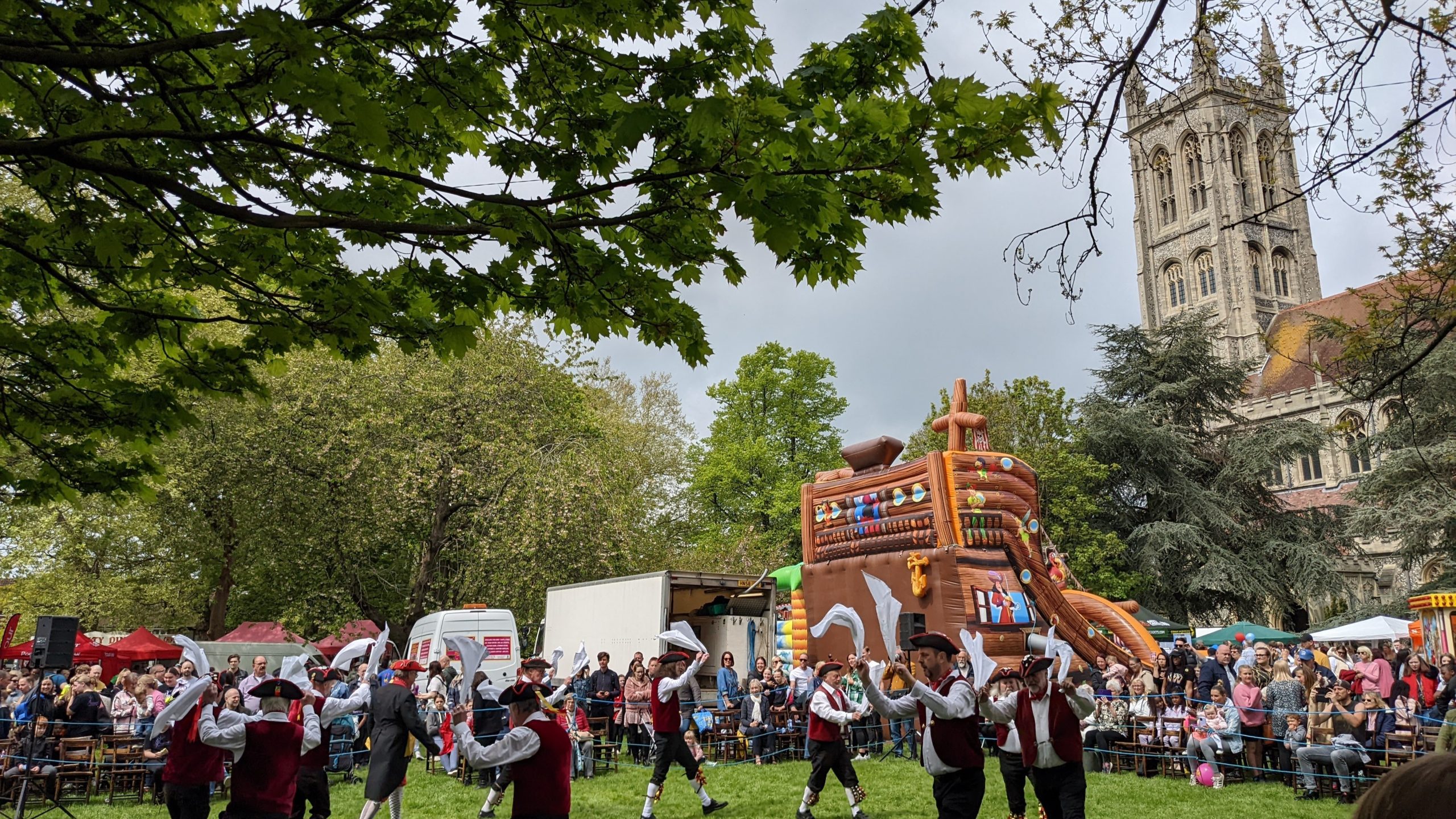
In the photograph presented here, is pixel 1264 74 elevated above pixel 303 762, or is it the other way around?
pixel 1264 74

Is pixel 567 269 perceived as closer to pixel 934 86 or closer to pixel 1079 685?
pixel 934 86

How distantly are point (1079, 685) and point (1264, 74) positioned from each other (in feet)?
16.2

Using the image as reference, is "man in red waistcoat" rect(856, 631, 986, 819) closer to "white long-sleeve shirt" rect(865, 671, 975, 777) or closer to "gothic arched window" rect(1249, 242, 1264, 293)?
"white long-sleeve shirt" rect(865, 671, 975, 777)

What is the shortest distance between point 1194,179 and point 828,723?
73.8 metres

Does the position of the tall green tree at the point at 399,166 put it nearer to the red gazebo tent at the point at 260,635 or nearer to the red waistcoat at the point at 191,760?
the red waistcoat at the point at 191,760

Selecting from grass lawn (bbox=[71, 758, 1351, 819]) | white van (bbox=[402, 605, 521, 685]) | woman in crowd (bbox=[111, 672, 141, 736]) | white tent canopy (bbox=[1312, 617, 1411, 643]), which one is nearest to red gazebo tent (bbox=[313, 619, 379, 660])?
white van (bbox=[402, 605, 521, 685])

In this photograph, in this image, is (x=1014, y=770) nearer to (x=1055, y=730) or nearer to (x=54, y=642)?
(x=1055, y=730)

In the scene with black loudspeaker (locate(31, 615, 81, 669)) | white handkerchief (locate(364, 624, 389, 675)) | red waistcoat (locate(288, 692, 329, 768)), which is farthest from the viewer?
black loudspeaker (locate(31, 615, 81, 669))

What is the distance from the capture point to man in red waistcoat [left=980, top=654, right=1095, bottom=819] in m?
7.79

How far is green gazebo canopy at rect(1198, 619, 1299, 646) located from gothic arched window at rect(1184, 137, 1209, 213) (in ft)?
165

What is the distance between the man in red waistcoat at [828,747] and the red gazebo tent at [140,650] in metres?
19.8

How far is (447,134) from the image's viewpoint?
19.7 ft

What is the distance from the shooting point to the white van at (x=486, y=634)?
20.1 metres

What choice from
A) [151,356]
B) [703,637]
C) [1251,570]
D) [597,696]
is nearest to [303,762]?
[151,356]
